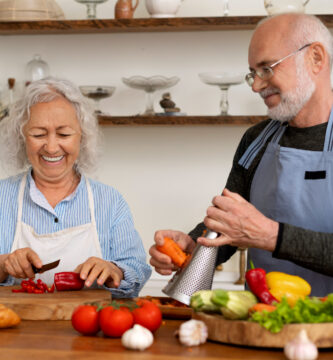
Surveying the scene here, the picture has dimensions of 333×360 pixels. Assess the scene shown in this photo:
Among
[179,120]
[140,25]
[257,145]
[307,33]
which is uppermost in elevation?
[140,25]

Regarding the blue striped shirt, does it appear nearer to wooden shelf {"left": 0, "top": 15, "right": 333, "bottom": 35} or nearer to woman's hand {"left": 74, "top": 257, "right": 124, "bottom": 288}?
woman's hand {"left": 74, "top": 257, "right": 124, "bottom": 288}

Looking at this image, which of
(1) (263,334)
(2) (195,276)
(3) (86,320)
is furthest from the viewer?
(2) (195,276)

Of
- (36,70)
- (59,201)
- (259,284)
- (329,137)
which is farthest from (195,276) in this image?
(36,70)

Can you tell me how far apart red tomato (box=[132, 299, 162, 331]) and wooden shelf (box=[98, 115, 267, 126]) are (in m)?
1.95

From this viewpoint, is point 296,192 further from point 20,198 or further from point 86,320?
point 20,198

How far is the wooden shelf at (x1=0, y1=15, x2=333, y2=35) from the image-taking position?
3309 millimetres

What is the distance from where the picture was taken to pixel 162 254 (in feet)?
6.02

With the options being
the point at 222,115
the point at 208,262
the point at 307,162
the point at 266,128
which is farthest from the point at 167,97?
the point at 208,262

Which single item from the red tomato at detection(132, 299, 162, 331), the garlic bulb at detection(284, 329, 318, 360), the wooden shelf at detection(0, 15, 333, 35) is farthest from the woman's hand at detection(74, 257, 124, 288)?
the wooden shelf at detection(0, 15, 333, 35)

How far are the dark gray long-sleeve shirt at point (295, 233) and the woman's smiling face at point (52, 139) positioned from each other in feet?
1.80

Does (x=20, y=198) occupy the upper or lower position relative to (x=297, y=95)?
lower

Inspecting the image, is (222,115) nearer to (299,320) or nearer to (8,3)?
(8,3)

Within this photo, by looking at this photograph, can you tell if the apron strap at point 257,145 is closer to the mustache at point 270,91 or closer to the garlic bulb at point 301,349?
the mustache at point 270,91

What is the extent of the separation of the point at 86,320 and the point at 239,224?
47 centimetres
